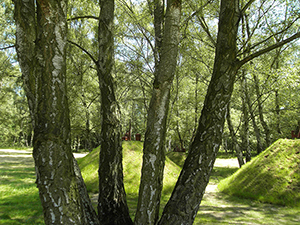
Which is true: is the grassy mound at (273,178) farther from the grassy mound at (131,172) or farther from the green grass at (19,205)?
the green grass at (19,205)

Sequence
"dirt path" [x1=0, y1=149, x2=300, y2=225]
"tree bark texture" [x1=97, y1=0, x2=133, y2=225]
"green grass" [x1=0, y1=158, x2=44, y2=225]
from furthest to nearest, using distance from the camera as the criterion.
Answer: "dirt path" [x1=0, y1=149, x2=300, y2=225]
"green grass" [x1=0, y1=158, x2=44, y2=225]
"tree bark texture" [x1=97, y1=0, x2=133, y2=225]

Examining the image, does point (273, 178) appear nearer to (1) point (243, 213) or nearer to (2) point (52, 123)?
(1) point (243, 213)

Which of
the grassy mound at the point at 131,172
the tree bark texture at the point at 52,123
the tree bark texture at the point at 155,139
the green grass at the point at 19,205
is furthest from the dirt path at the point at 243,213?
the green grass at the point at 19,205

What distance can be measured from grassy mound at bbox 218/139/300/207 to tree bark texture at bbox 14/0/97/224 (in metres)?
6.00

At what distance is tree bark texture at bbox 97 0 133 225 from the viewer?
12.8ft

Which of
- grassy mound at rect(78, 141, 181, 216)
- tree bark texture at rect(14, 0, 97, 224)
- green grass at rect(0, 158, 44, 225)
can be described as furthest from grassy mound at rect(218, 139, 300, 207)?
green grass at rect(0, 158, 44, 225)

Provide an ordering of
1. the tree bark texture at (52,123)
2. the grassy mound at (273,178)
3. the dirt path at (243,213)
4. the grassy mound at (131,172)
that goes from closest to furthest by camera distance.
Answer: the tree bark texture at (52,123), the dirt path at (243,213), the grassy mound at (273,178), the grassy mound at (131,172)

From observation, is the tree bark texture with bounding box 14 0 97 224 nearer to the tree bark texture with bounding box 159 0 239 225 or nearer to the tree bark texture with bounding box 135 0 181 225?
the tree bark texture with bounding box 135 0 181 225

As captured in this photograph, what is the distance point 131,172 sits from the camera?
27.2ft

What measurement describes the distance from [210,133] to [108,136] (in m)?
1.92

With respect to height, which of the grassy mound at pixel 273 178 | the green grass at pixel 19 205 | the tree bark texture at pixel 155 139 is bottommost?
the green grass at pixel 19 205

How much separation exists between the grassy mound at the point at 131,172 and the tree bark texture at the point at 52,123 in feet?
15.3

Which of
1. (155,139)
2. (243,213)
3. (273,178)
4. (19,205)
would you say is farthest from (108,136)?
(273,178)

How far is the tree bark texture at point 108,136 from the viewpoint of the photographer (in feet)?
12.8
